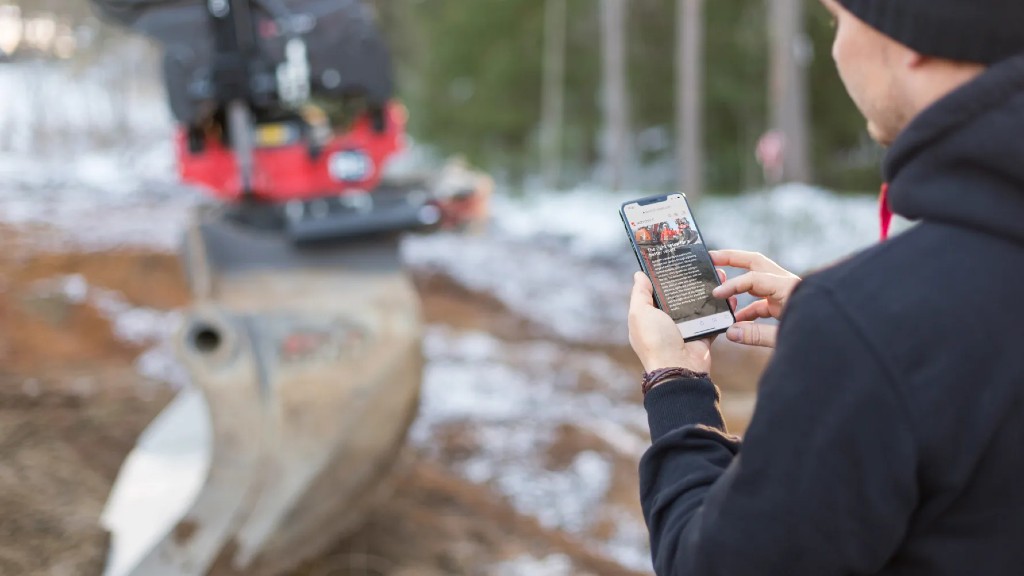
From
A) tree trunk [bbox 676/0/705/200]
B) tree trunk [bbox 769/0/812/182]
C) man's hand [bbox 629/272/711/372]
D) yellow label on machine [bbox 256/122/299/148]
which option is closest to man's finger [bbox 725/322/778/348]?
man's hand [bbox 629/272/711/372]

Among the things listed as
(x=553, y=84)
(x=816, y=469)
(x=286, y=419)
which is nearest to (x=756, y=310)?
(x=816, y=469)

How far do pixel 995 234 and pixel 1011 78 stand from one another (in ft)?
0.54

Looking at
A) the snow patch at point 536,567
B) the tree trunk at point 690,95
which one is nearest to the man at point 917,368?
the snow patch at point 536,567

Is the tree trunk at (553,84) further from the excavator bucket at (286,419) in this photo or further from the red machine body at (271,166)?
the excavator bucket at (286,419)

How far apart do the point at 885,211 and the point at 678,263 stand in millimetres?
325

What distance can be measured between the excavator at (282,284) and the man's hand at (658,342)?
2.68 metres

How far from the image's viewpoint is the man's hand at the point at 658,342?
54.1 inches

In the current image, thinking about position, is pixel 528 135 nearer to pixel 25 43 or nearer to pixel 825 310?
pixel 25 43

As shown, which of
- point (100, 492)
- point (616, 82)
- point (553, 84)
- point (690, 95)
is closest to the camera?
point (100, 492)

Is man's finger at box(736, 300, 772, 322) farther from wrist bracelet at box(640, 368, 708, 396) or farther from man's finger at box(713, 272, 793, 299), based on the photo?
wrist bracelet at box(640, 368, 708, 396)

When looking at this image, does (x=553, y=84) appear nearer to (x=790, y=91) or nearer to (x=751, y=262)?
(x=790, y=91)

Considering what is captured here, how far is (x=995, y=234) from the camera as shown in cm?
104

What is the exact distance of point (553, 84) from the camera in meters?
21.2

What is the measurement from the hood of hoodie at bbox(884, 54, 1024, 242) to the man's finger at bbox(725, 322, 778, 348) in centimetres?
52
